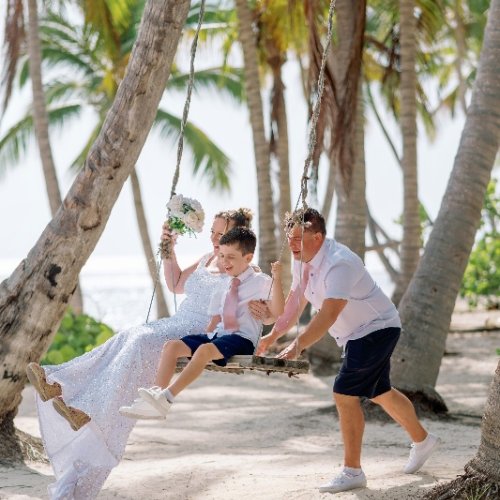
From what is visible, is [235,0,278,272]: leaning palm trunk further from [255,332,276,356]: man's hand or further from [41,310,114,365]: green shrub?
[255,332,276,356]: man's hand

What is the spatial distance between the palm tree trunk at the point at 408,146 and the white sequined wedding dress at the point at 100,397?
785 centimetres

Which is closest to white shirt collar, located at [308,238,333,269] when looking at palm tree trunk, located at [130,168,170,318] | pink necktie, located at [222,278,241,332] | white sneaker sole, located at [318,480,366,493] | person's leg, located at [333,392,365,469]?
pink necktie, located at [222,278,241,332]

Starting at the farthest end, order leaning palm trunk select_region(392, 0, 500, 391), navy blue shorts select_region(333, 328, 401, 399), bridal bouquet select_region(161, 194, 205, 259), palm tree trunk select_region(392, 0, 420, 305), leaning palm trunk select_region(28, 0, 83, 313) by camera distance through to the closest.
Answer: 1. leaning palm trunk select_region(28, 0, 83, 313)
2. palm tree trunk select_region(392, 0, 420, 305)
3. leaning palm trunk select_region(392, 0, 500, 391)
4. bridal bouquet select_region(161, 194, 205, 259)
5. navy blue shorts select_region(333, 328, 401, 399)

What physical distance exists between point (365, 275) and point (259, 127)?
9369 millimetres

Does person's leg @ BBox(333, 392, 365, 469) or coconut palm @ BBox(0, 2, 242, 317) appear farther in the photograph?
coconut palm @ BBox(0, 2, 242, 317)

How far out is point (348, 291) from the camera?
604cm

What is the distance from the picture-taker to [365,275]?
6211 millimetres

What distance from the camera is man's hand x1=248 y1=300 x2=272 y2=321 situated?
6.23 m

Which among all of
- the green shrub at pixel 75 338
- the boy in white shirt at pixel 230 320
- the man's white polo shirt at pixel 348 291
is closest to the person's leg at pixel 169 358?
the boy in white shirt at pixel 230 320

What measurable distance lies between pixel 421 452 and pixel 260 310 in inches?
55.3

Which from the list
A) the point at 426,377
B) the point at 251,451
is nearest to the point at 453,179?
the point at 426,377

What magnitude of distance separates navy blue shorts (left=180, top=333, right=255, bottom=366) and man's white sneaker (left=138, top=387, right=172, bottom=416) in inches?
16.6

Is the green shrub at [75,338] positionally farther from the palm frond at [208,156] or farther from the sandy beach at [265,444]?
the palm frond at [208,156]

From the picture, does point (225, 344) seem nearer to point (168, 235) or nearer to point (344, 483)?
point (168, 235)
